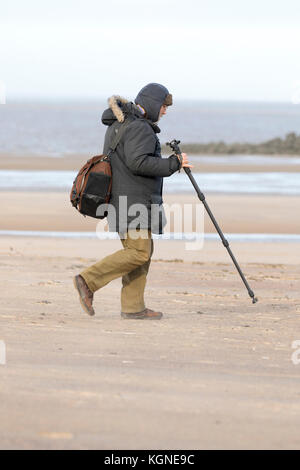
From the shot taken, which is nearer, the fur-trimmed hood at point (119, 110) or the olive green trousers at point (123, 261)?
the fur-trimmed hood at point (119, 110)

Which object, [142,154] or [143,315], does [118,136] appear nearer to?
[142,154]

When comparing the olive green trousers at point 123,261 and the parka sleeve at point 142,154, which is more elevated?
the parka sleeve at point 142,154

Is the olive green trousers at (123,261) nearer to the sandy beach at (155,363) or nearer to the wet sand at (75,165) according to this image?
the sandy beach at (155,363)

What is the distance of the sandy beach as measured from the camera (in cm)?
407

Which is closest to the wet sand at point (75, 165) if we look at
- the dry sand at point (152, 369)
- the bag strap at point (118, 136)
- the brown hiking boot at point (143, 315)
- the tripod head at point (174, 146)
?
the dry sand at point (152, 369)

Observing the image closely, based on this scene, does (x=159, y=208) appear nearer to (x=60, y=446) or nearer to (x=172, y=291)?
(x=172, y=291)

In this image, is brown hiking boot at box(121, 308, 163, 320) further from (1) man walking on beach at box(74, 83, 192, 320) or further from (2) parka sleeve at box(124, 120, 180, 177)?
(2) parka sleeve at box(124, 120, 180, 177)

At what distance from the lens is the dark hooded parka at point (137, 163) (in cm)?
641

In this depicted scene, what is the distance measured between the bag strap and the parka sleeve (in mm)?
49

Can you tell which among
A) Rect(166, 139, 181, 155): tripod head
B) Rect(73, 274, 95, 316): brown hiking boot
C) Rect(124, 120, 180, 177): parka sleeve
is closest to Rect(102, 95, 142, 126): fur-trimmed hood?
Rect(124, 120, 180, 177): parka sleeve

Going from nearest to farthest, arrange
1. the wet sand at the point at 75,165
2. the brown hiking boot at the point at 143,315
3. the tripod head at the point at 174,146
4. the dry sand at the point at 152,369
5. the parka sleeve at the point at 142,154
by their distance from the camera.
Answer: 1. the dry sand at the point at 152,369
2. the parka sleeve at the point at 142,154
3. the tripod head at the point at 174,146
4. the brown hiking boot at the point at 143,315
5. the wet sand at the point at 75,165

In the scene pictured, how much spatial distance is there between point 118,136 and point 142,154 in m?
0.24

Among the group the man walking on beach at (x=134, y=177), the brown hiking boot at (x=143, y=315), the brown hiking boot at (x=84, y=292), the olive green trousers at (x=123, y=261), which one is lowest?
the brown hiking boot at (x=143, y=315)

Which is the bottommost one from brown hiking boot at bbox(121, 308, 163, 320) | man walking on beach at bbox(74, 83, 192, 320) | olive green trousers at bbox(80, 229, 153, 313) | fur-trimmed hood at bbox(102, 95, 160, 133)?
brown hiking boot at bbox(121, 308, 163, 320)
